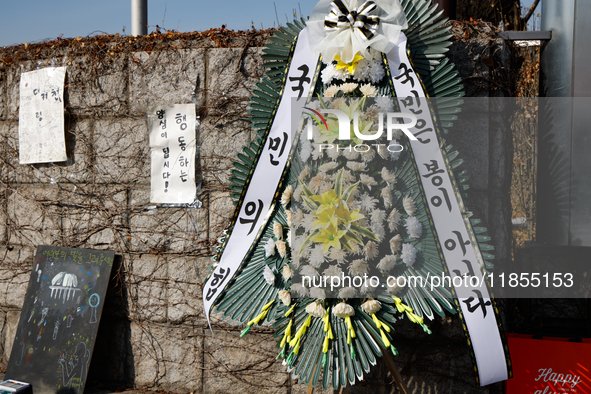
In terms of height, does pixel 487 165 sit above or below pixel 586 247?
above

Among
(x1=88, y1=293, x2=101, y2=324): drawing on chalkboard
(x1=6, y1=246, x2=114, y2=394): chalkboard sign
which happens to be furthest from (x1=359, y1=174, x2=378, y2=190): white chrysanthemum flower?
(x1=88, y1=293, x2=101, y2=324): drawing on chalkboard

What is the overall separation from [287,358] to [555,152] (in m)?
1.68

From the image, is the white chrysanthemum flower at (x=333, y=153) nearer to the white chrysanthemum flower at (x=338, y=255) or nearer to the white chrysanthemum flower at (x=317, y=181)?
the white chrysanthemum flower at (x=317, y=181)

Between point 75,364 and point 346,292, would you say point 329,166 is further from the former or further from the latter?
point 75,364

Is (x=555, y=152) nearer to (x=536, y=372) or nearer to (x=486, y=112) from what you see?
(x=486, y=112)

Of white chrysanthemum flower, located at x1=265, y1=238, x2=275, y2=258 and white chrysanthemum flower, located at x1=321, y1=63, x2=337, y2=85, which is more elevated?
white chrysanthemum flower, located at x1=321, y1=63, x2=337, y2=85

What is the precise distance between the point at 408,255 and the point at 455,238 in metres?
0.21

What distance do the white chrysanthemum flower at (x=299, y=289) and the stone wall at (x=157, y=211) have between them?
860 mm

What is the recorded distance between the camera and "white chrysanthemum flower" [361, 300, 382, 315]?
59.6 inches

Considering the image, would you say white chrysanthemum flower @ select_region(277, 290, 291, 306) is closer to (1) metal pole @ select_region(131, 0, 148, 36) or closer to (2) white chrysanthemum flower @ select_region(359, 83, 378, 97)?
(2) white chrysanthemum flower @ select_region(359, 83, 378, 97)

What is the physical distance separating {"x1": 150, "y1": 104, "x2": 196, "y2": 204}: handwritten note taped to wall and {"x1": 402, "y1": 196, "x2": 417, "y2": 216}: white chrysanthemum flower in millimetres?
1306

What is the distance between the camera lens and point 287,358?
154 cm

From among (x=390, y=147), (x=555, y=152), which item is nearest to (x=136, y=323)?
(x=390, y=147)

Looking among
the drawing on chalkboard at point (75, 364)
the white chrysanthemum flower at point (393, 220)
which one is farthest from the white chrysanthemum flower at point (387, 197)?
the drawing on chalkboard at point (75, 364)
